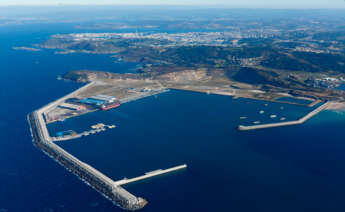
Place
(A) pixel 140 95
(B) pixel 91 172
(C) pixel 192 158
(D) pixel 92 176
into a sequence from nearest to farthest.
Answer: (D) pixel 92 176
(B) pixel 91 172
(C) pixel 192 158
(A) pixel 140 95

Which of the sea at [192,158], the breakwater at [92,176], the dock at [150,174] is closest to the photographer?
the breakwater at [92,176]

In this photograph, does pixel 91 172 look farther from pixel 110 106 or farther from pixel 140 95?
pixel 140 95

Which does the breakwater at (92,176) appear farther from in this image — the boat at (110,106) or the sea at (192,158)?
the boat at (110,106)

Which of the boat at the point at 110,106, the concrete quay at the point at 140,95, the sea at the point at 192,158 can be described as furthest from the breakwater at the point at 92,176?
the concrete quay at the point at 140,95

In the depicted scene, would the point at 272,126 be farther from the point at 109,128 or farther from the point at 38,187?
the point at 38,187

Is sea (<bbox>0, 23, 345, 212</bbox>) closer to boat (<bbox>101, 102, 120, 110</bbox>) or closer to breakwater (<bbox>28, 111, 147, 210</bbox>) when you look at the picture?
breakwater (<bbox>28, 111, 147, 210</bbox>)

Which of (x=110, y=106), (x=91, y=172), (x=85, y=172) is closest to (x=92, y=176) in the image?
(x=91, y=172)
